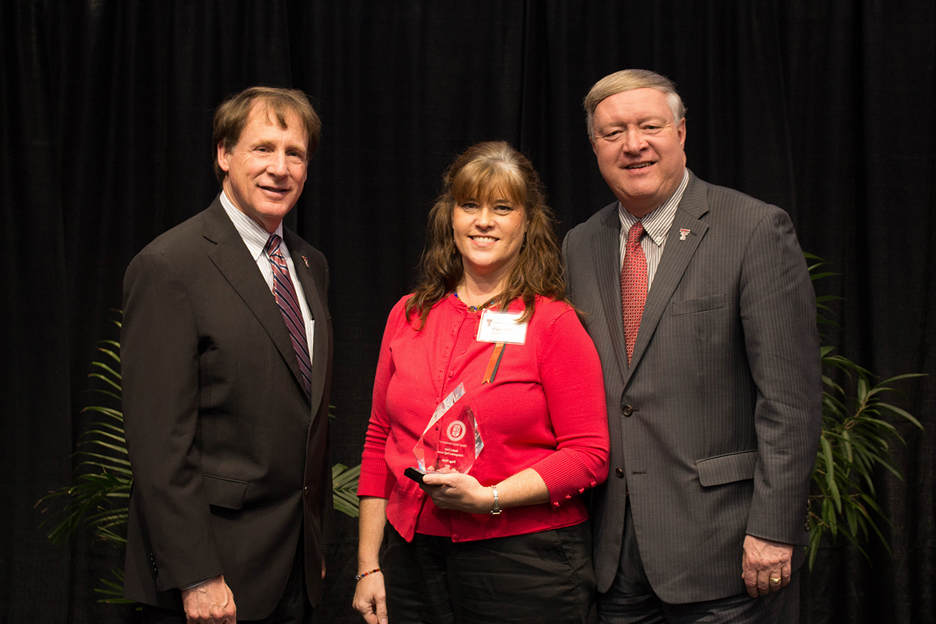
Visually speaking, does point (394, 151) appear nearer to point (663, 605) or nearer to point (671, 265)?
point (671, 265)

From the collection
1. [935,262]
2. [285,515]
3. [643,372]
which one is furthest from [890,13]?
[285,515]

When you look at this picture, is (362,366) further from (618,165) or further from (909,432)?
(909,432)

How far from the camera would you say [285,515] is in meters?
1.73

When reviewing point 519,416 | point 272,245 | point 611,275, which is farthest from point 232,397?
point 611,275

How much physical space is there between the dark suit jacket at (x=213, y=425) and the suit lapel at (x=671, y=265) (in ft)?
2.60

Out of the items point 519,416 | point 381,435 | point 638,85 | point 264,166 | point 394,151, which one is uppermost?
point 394,151

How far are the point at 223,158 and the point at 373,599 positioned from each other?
1.17 m

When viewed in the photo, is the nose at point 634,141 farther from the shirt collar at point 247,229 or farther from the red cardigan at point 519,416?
the shirt collar at point 247,229

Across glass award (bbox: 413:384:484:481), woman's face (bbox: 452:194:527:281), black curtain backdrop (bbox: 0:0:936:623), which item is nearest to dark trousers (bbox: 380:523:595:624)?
glass award (bbox: 413:384:484:481)

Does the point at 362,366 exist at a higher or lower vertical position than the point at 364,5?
lower

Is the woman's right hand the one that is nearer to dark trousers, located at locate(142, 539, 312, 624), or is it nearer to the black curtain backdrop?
dark trousers, located at locate(142, 539, 312, 624)

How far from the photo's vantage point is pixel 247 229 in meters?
1.84

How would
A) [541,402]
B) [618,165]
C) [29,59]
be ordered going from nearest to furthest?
[541,402] → [618,165] → [29,59]

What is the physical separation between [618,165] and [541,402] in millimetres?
622
